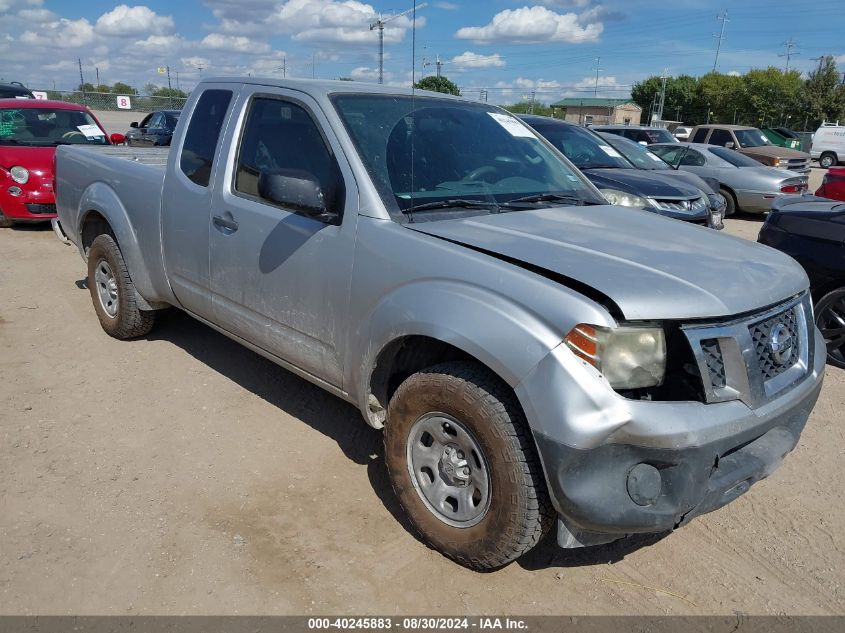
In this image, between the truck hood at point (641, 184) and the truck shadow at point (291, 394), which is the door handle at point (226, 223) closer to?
the truck shadow at point (291, 394)

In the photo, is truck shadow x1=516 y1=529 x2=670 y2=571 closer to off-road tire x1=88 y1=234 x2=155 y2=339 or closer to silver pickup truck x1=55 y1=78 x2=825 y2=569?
silver pickup truck x1=55 y1=78 x2=825 y2=569

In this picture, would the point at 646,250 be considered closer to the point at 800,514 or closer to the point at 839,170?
the point at 800,514

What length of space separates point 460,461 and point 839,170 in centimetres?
915

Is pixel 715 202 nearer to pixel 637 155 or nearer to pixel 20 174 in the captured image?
pixel 637 155

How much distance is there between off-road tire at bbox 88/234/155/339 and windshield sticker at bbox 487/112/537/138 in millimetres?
2814

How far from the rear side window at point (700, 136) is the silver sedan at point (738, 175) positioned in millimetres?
4089

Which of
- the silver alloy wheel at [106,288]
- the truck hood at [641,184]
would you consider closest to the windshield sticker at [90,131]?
the silver alloy wheel at [106,288]

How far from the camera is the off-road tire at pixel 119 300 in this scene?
487 cm

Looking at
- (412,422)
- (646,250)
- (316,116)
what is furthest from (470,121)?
(412,422)

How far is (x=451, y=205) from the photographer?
10.5 feet

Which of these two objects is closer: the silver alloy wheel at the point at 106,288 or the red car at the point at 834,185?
the silver alloy wheel at the point at 106,288

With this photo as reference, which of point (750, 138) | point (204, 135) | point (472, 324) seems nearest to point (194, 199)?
point (204, 135)

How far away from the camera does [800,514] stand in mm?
3348

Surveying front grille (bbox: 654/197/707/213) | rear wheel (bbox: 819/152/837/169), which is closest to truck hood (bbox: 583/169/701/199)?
front grille (bbox: 654/197/707/213)
